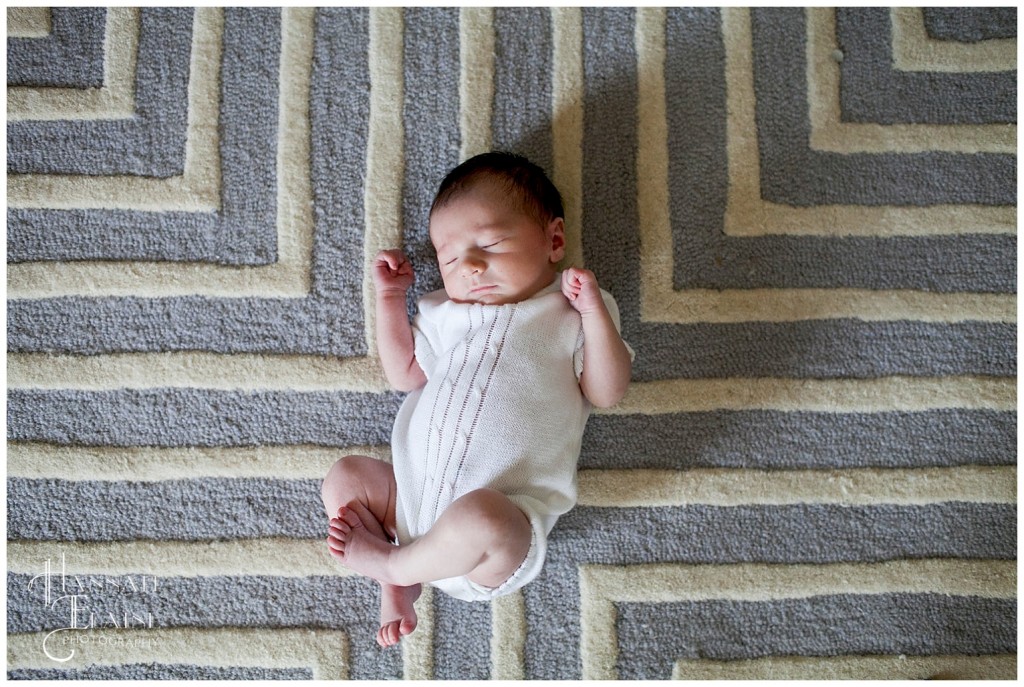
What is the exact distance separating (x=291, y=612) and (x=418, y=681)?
0.19m

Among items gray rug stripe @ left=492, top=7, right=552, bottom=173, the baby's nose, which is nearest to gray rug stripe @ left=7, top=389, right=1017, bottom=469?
the baby's nose

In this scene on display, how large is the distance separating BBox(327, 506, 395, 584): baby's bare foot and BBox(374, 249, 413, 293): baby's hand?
294mm

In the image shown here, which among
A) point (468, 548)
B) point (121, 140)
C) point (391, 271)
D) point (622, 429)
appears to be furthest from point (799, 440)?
point (121, 140)

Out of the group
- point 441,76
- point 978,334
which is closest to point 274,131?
point 441,76

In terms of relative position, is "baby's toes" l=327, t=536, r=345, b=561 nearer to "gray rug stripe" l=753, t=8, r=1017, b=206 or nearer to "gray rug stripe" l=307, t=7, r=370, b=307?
"gray rug stripe" l=307, t=7, r=370, b=307

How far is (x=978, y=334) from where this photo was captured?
0.90 m

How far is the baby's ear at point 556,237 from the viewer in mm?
837

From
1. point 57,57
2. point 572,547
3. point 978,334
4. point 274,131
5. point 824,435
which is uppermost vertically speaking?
point 57,57

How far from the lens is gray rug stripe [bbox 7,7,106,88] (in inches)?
35.9

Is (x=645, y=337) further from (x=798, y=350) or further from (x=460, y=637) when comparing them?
(x=460, y=637)

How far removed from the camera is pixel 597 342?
0.79 metres

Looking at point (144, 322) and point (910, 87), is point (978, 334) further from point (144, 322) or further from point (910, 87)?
point (144, 322)

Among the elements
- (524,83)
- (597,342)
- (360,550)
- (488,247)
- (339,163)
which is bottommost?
(360,550)

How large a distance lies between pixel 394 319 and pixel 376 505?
0.24 metres
